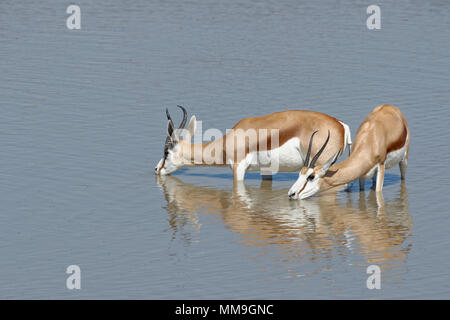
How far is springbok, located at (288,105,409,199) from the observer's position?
62.1 feet

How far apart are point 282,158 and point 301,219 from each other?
2.08 m

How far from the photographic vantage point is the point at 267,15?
1486 inches

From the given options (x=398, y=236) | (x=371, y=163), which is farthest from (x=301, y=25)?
(x=398, y=236)

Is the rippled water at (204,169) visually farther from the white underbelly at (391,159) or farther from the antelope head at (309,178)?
the white underbelly at (391,159)

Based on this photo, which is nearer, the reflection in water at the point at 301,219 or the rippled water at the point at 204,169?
the rippled water at the point at 204,169

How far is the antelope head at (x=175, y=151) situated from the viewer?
21.1 meters

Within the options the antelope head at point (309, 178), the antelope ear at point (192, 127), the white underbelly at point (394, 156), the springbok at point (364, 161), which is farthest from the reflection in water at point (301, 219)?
the antelope ear at point (192, 127)

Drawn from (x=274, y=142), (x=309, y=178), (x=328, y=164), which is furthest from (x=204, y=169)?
(x=328, y=164)

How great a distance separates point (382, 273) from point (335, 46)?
1893 cm

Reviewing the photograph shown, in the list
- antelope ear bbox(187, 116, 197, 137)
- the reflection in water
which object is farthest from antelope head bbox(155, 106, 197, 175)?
the reflection in water

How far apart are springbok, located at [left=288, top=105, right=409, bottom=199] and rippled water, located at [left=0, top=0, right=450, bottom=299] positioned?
1.24 ft

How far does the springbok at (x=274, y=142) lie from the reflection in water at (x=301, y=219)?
19.6 inches

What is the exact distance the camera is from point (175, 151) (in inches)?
835

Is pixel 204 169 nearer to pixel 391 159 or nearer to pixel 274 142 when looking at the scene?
pixel 274 142
